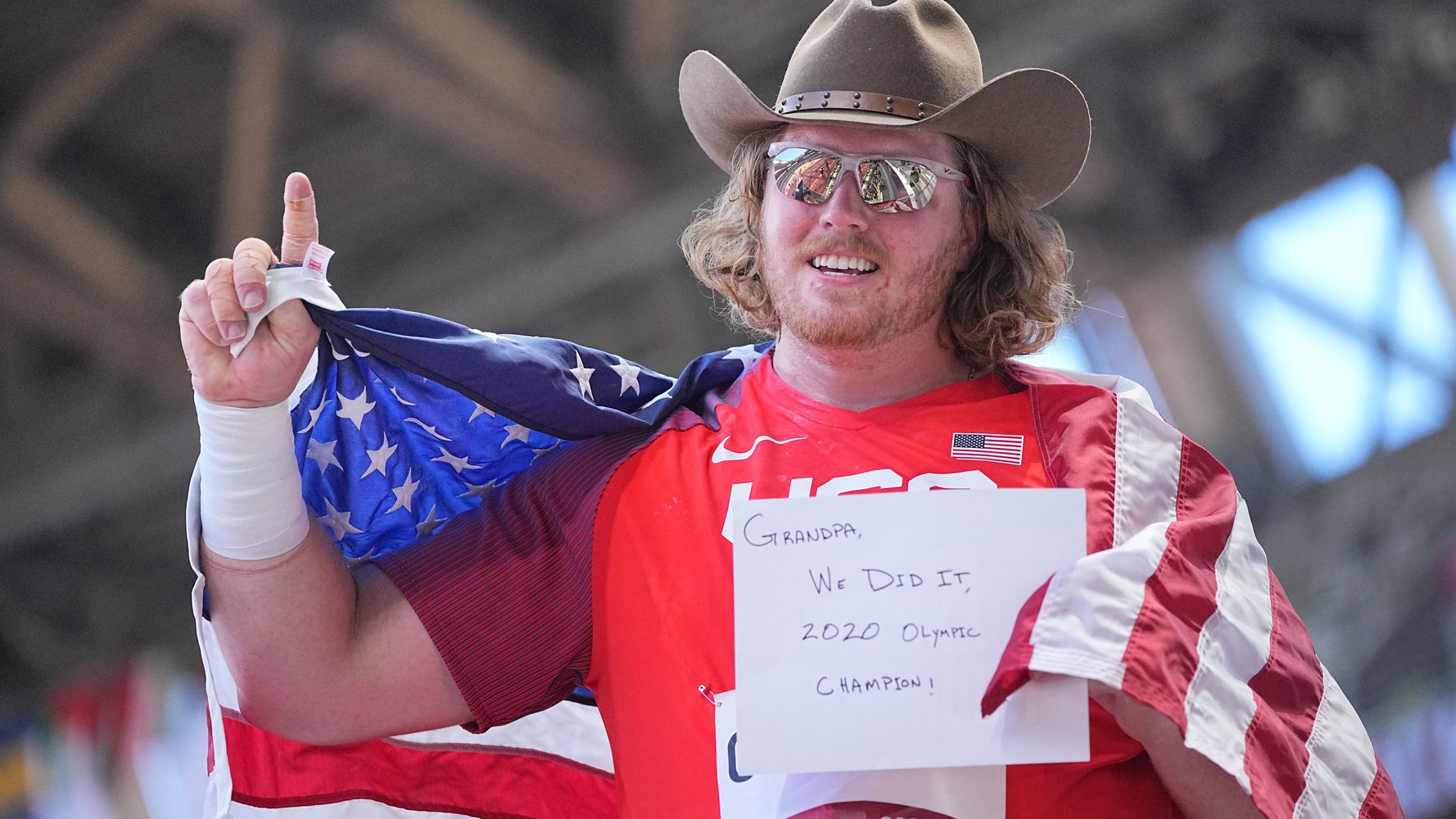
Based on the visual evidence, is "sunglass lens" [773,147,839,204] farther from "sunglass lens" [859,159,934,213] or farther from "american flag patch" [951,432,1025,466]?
"american flag patch" [951,432,1025,466]

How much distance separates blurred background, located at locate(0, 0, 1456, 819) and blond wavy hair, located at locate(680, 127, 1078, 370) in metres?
2.22

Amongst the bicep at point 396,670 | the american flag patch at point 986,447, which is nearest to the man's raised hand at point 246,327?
the bicep at point 396,670

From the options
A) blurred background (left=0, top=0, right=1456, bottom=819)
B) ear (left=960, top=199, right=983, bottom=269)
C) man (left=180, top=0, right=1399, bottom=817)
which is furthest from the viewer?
blurred background (left=0, top=0, right=1456, bottom=819)

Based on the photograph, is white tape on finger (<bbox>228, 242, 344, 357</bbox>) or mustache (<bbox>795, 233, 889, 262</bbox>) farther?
mustache (<bbox>795, 233, 889, 262</bbox>)

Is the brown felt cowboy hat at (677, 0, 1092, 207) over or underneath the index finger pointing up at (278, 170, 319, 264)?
over

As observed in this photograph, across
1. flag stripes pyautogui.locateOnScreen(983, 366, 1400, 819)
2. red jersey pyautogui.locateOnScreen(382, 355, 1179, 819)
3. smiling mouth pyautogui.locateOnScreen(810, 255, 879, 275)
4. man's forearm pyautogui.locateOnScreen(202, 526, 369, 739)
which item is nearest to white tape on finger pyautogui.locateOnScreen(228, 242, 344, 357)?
man's forearm pyautogui.locateOnScreen(202, 526, 369, 739)

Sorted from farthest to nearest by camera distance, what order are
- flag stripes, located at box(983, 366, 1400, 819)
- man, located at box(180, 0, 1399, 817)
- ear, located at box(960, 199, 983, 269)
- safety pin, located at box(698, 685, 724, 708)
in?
ear, located at box(960, 199, 983, 269) < safety pin, located at box(698, 685, 724, 708) < man, located at box(180, 0, 1399, 817) < flag stripes, located at box(983, 366, 1400, 819)

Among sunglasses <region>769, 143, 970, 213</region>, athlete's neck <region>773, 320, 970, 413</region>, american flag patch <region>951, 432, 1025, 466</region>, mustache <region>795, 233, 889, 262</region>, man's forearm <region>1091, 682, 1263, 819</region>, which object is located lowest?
man's forearm <region>1091, 682, 1263, 819</region>

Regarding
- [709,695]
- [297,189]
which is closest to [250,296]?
[297,189]

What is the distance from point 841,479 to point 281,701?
72cm

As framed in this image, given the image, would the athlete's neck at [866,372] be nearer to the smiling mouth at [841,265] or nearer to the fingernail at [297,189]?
the smiling mouth at [841,265]

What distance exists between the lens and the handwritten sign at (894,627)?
1.46 m

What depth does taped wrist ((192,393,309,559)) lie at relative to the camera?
5.29 ft

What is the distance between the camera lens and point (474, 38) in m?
4.29
